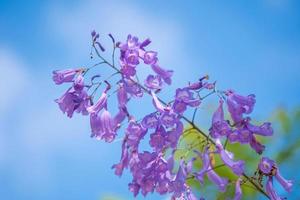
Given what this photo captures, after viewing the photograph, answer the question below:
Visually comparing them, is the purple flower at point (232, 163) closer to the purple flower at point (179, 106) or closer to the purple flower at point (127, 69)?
the purple flower at point (179, 106)

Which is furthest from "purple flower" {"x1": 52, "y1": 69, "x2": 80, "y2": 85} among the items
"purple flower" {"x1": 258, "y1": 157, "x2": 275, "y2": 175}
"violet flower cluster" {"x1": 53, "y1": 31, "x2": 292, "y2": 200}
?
"purple flower" {"x1": 258, "y1": 157, "x2": 275, "y2": 175}

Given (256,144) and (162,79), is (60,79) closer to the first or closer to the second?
(162,79)

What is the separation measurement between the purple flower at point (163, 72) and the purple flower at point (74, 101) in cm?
21

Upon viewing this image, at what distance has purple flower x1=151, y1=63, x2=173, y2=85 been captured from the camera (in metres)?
1.68

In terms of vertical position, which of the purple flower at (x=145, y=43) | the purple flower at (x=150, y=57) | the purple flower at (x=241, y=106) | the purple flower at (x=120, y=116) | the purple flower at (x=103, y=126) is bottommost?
the purple flower at (x=103, y=126)

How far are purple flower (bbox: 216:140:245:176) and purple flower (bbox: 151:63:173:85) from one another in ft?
0.77

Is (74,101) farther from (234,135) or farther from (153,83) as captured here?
(234,135)

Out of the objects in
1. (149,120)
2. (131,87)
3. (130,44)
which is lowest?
(149,120)

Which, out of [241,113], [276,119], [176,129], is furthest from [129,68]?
[276,119]

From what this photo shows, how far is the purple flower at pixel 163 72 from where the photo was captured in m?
1.68

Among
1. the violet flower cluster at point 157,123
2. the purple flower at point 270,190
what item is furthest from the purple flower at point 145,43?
the purple flower at point 270,190

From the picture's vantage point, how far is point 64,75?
67.9 inches

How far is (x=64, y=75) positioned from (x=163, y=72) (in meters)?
0.29

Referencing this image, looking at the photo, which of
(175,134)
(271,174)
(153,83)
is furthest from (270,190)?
(153,83)
